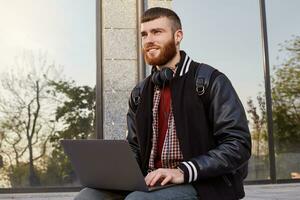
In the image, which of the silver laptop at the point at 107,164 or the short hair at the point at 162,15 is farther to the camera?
the short hair at the point at 162,15

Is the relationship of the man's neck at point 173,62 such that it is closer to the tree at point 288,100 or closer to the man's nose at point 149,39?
the man's nose at point 149,39

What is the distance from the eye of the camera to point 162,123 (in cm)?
189

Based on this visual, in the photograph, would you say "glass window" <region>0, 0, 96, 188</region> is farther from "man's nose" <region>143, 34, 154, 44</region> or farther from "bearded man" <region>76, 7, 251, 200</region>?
"man's nose" <region>143, 34, 154, 44</region>

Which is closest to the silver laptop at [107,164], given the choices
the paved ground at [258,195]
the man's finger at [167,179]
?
the man's finger at [167,179]

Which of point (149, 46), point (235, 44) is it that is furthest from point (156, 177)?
point (235, 44)

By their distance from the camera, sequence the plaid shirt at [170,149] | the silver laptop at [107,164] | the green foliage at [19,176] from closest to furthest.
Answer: the silver laptop at [107,164], the plaid shirt at [170,149], the green foliage at [19,176]

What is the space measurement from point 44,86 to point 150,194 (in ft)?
15.1

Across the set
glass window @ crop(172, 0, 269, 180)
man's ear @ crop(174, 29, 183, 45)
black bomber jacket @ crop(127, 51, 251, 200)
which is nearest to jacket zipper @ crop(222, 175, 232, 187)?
black bomber jacket @ crop(127, 51, 251, 200)

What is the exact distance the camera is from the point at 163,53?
6.20 ft

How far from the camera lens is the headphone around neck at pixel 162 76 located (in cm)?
186

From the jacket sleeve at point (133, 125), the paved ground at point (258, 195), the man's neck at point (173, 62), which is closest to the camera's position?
the man's neck at point (173, 62)

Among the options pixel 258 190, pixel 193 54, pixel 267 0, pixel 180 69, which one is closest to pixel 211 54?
pixel 193 54

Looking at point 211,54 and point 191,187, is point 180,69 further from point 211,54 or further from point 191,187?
point 211,54

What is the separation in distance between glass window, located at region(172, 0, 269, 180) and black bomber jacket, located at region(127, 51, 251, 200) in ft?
15.6
